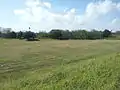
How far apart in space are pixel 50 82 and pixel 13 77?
5.43 m

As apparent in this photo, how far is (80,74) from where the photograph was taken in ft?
53.4

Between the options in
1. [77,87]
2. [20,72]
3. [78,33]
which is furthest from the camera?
[78,33]

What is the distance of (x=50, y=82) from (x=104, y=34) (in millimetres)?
88645

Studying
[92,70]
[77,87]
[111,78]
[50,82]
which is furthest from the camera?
[92,70]

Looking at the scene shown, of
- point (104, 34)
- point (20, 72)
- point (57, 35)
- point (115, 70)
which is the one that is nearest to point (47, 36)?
point (57, 35)

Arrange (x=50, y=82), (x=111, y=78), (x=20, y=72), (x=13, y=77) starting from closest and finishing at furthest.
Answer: (x=111, y=78), (x=50, y=82), (x=13, y=77), (x=20, y=72)

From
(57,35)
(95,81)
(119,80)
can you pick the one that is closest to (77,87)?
(95,81)

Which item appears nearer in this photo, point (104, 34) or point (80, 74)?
point (80, 74)

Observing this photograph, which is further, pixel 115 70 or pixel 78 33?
pixel 78 33

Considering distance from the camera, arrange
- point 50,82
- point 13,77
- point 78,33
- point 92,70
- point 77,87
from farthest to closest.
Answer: point 78,33 < point 13,77 < point 92,70 < point 50,82 < point 77,87

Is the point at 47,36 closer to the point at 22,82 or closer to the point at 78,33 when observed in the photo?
the point at 78,33

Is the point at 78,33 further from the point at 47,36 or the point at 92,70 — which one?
the point at 92,70

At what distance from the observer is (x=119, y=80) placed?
45.8 ft

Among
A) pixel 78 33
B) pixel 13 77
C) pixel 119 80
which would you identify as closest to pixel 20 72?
pixel 13 77
